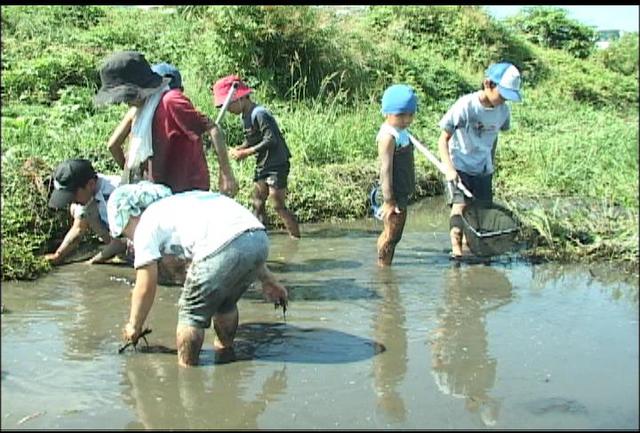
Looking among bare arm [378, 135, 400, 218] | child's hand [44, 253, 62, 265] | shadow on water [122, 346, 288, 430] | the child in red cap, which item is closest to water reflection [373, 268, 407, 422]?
shadow on water [122, 346, 288, 430]

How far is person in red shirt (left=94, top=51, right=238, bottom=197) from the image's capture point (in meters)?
5.05

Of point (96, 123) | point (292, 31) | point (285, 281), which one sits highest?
point (292, 31)

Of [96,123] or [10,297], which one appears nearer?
[10,297]

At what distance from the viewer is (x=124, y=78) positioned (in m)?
5.05

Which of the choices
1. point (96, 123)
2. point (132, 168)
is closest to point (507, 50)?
point (96, 123)

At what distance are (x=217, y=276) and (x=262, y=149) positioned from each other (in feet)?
10.8

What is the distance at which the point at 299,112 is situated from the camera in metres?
11.3

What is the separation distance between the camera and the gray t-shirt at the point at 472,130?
658cm

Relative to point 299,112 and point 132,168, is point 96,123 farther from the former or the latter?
point 132,168

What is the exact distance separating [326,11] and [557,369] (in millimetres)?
11596

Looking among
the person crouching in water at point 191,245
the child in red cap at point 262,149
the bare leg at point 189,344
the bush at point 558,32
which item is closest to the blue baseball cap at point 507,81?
the child in red cap at point 262,149

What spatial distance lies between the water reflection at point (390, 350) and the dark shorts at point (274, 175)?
5.20 feet

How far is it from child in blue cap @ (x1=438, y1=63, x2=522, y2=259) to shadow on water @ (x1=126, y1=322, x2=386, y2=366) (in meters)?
2.05

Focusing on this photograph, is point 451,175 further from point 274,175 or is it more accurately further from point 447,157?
point 274,175
